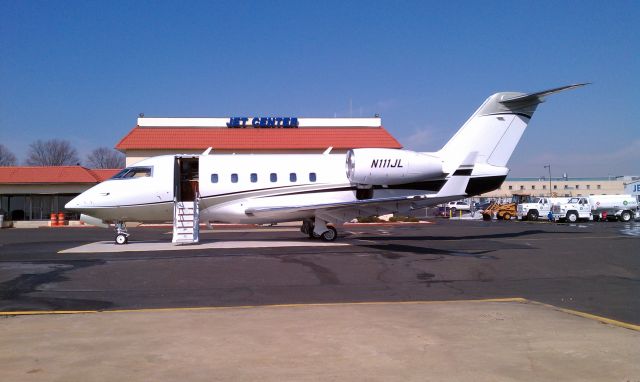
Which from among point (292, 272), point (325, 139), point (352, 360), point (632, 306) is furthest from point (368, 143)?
point (352, 360)

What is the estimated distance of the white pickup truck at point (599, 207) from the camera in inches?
1634

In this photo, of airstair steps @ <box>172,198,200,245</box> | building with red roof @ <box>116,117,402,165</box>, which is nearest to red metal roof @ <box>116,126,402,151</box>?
building with red roof @ <box>116,117,402,165</box>

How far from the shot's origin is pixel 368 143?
42375 millimetres

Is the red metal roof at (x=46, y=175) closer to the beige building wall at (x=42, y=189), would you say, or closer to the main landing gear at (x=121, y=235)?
the beige building wall at (x=42, y=189)

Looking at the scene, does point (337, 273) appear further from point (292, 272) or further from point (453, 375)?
point (453, 375)

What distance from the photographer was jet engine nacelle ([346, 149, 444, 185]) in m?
19.9

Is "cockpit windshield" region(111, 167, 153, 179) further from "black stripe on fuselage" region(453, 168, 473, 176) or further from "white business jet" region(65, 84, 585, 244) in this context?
"black stripe on fuselage" region(453, 168, 473, 176)

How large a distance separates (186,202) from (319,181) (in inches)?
217

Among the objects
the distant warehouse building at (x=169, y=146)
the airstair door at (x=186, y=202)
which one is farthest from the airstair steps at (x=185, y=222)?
the distant warehouse building at (x=169, y=146)

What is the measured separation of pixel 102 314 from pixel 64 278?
4.62 metres

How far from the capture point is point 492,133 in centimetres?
2098

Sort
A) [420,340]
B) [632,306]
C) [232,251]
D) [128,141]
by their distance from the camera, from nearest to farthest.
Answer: [420,340]
[632,306]
[232,251]
[128,141]

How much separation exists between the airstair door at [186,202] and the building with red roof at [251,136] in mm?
20084

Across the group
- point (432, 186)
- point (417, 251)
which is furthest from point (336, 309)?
point (432, 186)
